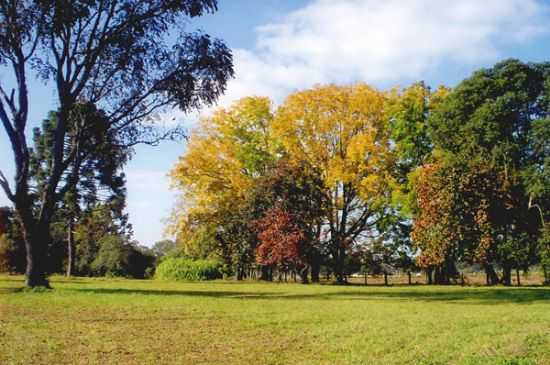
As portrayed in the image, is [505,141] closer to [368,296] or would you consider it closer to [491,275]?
[491,275]

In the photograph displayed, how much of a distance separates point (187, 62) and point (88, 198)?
1116 inches

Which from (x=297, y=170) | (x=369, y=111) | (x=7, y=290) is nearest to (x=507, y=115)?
(x=369, y=111)

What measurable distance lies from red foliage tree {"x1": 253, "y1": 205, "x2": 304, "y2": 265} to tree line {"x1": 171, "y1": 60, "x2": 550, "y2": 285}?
0.09 metres

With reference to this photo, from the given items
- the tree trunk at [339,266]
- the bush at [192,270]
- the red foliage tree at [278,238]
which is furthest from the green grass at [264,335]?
the bush at [192,270]

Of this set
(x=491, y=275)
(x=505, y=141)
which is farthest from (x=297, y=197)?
(x=491, y=275)

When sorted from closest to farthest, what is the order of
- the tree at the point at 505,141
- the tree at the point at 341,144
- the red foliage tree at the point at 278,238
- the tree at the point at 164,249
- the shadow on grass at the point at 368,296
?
the shadow on grass at the point at 368,296 → the tree at the point at 505,141 → the red foliage tree at the point at 278,238 → the tree at the point at 341,144 → the tree at the point at 164,249

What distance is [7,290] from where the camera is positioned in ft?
68.0

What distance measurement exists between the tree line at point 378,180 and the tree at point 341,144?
8 cm

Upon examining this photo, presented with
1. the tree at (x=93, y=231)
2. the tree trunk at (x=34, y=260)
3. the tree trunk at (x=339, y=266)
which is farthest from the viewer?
the tree at (x=93, y=231)

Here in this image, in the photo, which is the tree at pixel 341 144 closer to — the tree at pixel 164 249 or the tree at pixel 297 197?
the tree at pixel 297 197

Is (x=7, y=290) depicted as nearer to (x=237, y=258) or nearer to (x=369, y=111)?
(x=237, y=258)

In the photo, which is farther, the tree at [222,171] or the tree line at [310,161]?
the tree at [222,171]

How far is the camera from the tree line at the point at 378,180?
33.4 meters

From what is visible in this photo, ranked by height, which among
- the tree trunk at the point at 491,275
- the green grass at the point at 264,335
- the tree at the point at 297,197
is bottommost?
the green grass at the point at 264,335
